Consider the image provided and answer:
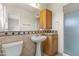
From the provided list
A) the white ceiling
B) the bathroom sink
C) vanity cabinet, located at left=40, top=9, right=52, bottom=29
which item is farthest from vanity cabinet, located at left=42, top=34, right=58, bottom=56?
the white ceiling

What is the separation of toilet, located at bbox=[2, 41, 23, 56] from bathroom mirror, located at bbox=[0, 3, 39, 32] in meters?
0.22

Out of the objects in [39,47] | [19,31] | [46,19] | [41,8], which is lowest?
[39,47]

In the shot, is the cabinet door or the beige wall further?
the cabinet door

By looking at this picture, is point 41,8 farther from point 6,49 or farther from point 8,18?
point 6,49

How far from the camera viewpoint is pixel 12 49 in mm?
1171

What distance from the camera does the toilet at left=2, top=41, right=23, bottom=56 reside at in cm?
112

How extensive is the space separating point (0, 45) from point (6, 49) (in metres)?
0.10

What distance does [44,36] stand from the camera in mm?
1312

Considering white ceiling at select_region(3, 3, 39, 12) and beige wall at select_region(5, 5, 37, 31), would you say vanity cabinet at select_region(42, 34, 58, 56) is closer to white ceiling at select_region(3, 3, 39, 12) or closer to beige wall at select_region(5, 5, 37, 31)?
beige wall at select_region(5, 5, 37, 31)

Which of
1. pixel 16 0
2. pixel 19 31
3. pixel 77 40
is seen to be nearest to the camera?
pixel 16 0

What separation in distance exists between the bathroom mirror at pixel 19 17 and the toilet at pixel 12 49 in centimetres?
22

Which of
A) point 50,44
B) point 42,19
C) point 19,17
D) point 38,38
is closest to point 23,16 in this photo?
point 19,17

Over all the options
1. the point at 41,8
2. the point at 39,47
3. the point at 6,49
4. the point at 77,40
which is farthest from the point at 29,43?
the point at 77,40

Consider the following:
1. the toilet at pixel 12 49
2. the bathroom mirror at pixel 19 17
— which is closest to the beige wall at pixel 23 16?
the bathroom mirror at pixel 19 17
